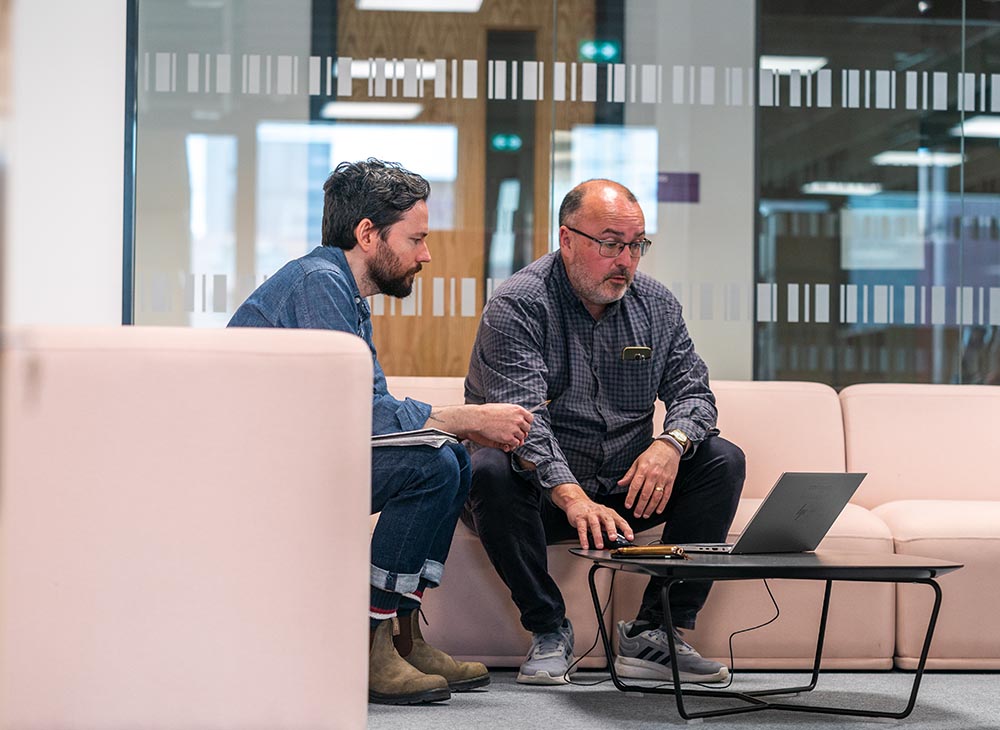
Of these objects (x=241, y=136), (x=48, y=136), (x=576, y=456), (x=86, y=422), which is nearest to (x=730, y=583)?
(x=576, y=456)

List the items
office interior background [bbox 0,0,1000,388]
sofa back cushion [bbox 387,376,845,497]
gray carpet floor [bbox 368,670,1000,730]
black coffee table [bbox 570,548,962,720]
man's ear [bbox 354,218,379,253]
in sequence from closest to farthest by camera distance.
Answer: black coffee table [bbox 570,548,962,720] → gray carpet floor [bbox 368,670,1000,730] → man's ear [bbox 354,218,379,253] → sofa back cushion [bbox 387,376,845,497] → office interior background [bbox 0,0,1000,388]

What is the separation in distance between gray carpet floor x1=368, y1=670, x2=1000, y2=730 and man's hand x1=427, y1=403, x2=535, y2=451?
538 millimetres

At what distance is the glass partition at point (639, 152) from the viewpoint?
421 cm

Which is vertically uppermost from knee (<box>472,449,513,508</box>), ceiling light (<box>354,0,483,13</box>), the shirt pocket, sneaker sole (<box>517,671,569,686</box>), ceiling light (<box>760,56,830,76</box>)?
ceiling light (<box>354,0,483,13</box>)

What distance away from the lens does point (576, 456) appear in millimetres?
3039

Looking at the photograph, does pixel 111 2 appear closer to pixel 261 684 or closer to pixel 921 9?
pixel 921 9

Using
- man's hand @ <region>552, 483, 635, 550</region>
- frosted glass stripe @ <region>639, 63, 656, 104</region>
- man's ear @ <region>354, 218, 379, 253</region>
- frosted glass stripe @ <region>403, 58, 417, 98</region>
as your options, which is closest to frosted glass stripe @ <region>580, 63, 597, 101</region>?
frosted glass stripe @ <region>639, 63, 656, 104</region>

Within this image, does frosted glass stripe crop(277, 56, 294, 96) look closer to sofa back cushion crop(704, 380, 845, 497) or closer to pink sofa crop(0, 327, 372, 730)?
sofa back cushion crop(704, 380, 845, 497)

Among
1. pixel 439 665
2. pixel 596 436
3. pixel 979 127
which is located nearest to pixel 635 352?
pixel 596 436

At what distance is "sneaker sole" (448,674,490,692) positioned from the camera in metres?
2.61

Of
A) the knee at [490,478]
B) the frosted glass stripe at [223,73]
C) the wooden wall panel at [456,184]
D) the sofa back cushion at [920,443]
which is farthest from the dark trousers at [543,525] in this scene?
the frosted glass stripe at [223,73]

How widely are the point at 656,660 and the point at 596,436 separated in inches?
22.5

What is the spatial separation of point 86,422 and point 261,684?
0.45m

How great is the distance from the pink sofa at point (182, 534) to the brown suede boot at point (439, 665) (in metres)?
0.80
